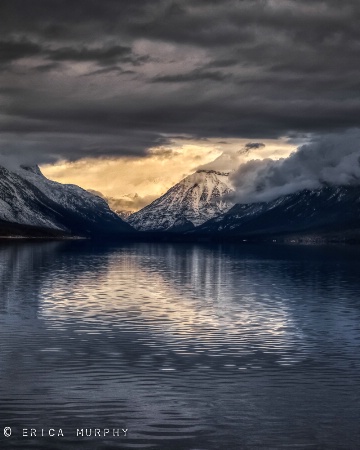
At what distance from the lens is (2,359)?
60469 mm

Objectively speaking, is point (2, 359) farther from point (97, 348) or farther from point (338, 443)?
point (338, 443)

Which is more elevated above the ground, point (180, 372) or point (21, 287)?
point (21, 287)

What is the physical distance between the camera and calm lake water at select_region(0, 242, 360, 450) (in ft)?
137

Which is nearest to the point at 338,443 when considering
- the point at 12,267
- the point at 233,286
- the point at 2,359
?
the point at 2,359

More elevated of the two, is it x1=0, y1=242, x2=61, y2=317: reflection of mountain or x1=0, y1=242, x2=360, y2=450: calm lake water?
x1=0, y1=242, x2=61, y2=317: reflection of mountain

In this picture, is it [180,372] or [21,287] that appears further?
[21,287]

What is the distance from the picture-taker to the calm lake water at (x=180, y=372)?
4175 centimetres

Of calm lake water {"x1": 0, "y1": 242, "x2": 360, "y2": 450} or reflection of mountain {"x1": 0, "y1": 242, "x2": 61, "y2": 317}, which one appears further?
reflection of mountain {"x1": 0, "y1": 242, "x2": 61, "y2": 317}

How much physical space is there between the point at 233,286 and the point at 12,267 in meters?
61.5

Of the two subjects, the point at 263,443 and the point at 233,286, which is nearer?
the point at 263,443

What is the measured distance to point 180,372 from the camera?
56875 mm

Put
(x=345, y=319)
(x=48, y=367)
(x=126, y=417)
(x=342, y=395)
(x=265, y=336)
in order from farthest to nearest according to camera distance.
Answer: (x=345, y=319)
(x=265, y=336)
(x=48, y=367)
(x=342, y=395)
(x=126, y=417)

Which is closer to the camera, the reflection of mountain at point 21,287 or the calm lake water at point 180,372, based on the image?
the calm lake water at point 180,372

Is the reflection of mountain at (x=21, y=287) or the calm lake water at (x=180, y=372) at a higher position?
the reflection of mountain at (x=21, y=287)
